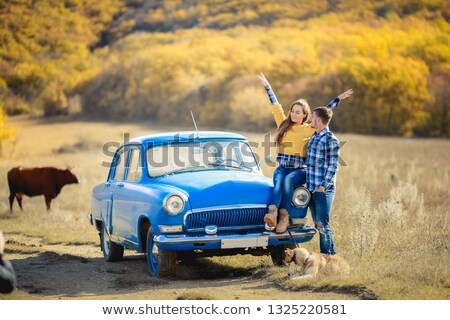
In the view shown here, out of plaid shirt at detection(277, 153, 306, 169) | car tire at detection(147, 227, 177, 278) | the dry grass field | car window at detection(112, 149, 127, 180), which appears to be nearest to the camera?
the dry grass field

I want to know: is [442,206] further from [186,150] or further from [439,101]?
[439,101]

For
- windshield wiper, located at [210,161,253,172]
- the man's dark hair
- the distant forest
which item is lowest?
windshield wiper, located at [210,161,253,172]

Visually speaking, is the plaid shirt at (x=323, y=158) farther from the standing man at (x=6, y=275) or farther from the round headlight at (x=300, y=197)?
the standing man at (x=6, y=275)

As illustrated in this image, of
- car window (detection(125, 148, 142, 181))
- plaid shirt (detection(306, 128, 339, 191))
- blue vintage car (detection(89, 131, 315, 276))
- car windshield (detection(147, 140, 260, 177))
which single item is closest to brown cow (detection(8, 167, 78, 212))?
blue vintage car (detection(89, 131, 315, 276))

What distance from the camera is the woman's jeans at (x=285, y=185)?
1038cm

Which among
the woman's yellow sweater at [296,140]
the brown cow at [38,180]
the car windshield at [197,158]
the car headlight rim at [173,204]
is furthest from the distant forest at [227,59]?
the car headlight rim at [173,204]

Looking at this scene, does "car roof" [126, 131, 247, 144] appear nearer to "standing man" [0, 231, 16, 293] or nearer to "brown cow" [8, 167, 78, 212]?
"standing man" [0, 231, 16, 293]

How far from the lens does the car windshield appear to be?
1132 cm

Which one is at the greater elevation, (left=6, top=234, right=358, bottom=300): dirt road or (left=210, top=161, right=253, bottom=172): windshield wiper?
(left=210, top=161, right=253, bottom=172): windshield wiper

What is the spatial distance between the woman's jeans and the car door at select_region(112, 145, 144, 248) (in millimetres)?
1500

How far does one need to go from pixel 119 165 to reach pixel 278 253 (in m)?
2.79

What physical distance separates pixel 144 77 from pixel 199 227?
41.0m

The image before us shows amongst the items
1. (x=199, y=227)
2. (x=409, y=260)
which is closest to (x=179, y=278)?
(x=199, y=227)

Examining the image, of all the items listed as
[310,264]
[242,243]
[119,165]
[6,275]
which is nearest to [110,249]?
[119,165]
